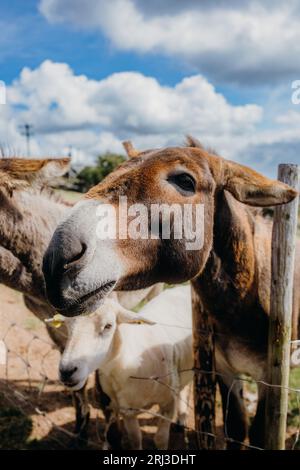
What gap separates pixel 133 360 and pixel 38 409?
210 cm

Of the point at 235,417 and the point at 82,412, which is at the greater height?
the point at 235,417

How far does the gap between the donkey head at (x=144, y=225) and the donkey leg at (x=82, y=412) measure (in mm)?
3154

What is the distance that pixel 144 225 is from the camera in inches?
91.7

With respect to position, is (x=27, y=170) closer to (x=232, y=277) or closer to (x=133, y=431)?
(x=232, y=277)

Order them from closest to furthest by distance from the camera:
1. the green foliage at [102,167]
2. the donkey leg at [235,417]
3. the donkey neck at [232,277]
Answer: the donkey neck at [232,277] < the donkey leg at [235,417] < the green foliage at [102,167]

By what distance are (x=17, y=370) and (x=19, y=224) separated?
360 centimetres

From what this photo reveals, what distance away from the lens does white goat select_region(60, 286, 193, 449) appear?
370 cm

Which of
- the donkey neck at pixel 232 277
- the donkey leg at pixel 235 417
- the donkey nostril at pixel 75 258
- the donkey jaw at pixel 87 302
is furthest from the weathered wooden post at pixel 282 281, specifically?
the donkey nostril at pixel 75 258

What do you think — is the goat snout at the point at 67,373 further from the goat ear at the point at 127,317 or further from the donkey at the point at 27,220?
the donkey at the point at 27,220

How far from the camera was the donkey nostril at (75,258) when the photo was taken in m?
1.96

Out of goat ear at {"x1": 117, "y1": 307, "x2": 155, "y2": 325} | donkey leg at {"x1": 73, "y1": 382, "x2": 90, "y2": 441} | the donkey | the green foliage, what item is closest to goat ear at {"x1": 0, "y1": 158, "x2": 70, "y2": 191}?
the donkey

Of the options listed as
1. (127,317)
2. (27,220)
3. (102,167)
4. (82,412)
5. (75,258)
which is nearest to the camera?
(75,258)

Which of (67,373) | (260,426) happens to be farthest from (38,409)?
Result: (260,426)
